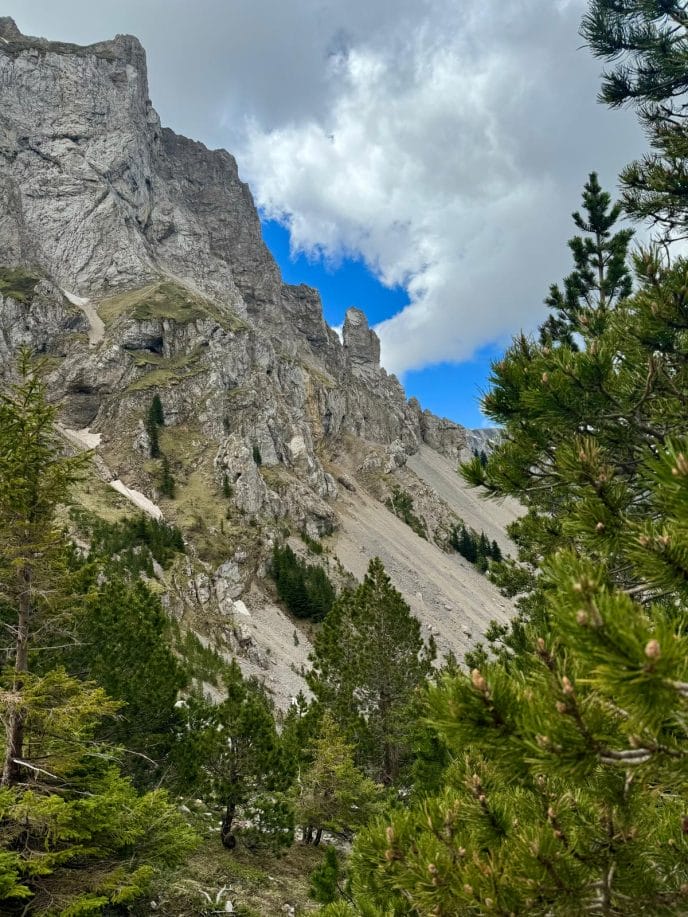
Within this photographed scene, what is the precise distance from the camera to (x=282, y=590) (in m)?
51.8

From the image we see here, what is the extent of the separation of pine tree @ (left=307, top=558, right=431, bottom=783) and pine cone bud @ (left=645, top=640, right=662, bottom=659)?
59.2 feet

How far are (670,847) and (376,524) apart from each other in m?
84.0

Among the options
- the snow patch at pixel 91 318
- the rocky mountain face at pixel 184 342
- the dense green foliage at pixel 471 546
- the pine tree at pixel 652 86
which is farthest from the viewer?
the dense green foliage at pixel 471 546

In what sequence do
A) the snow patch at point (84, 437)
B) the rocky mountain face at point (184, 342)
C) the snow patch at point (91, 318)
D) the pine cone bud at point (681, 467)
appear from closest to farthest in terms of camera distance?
the pine cone bud at point (681, 467), the rocky mountain face at point (184, 342), the snow patch at point (84, 437), the snow patch at point (91, 318)

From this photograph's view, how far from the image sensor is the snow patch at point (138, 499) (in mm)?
56944

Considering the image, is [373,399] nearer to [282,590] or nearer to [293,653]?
[282,590]

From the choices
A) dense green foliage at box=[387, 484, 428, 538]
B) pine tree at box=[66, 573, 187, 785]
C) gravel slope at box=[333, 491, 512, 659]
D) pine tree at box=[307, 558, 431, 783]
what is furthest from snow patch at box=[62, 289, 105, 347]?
pine tree at box=[66, 573, 187, 785]

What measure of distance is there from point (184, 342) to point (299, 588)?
178 feet

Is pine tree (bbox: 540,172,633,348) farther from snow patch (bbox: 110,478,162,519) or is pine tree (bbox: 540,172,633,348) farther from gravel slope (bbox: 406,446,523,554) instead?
gravel slope (bbox: 406,446,523,554)

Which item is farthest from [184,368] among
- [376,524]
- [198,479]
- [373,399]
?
[373,399]

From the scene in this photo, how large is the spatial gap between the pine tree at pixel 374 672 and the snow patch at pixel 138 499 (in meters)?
40.3

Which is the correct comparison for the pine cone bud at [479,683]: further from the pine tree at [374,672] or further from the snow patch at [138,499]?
the snow patch at [138,499]

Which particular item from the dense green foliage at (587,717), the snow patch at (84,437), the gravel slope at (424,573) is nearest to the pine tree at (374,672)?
the dense green foliage at (587,717)

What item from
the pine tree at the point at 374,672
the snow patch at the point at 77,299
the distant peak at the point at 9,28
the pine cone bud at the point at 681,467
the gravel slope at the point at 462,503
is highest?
the distant peak at the point at 9,28
